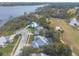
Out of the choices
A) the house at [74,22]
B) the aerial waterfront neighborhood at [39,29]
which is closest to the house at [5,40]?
the aerial waterfront neighborhood at [39,29]

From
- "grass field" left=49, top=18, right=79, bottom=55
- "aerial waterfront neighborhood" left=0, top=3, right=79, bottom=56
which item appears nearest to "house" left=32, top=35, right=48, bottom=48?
"aerial waterfront neighborhood" left=0, top=3, right=79, bottom=56

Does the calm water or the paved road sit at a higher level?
the calm water

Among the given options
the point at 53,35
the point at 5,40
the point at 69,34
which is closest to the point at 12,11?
the point at 5,40

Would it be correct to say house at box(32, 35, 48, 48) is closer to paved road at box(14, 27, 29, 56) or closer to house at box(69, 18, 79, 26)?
paved road at box(14, 27, 29, 56)

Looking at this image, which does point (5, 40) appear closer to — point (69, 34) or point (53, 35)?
point (53, 35)

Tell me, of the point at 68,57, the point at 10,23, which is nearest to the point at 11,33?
the point at 10,23

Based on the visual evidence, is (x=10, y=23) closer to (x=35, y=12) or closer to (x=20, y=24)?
(x=20, y=24)

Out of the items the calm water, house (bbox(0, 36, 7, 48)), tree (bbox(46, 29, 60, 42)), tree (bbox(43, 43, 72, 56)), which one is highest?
the calm water

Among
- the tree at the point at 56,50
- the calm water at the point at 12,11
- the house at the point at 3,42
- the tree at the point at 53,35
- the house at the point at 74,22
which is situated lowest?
the tree at the point at 56,50

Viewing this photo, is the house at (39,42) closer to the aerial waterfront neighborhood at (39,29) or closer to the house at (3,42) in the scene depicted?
the aerial waterfront neighborhood at (39,29)
